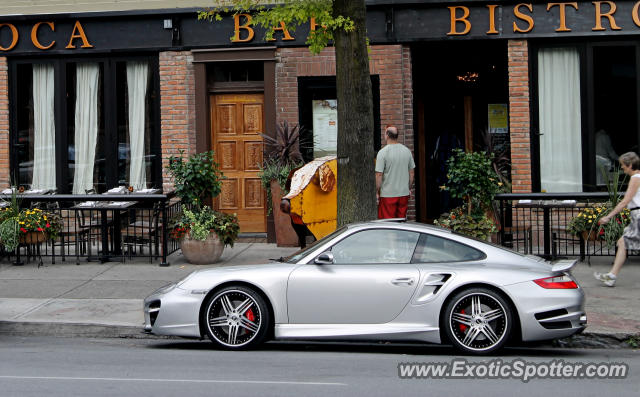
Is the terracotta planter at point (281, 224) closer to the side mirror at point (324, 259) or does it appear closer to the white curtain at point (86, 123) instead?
the white curtain at point (86, 123)

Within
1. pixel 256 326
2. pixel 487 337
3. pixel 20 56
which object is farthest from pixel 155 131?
pixel 487 337

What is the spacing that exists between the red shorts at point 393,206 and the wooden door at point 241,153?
3154mm

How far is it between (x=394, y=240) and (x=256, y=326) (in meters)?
1.55

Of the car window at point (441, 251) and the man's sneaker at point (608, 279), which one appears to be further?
the man's sneaker at point (608, 279)

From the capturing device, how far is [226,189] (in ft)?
55.3

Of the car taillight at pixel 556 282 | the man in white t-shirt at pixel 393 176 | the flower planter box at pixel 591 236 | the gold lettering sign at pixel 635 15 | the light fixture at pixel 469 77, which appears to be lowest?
the car taillight at pixel 556 282

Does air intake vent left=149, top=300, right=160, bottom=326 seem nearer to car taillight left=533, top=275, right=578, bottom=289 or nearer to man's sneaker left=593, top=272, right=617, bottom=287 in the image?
→ car taillight left=533, top=275, right=578, bottom=289

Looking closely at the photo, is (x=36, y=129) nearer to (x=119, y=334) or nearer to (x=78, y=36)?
(x=78, y=36)

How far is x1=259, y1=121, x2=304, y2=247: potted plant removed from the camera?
15.8 m

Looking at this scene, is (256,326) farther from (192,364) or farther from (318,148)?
(318,148)

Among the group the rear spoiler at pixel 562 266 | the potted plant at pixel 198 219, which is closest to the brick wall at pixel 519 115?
the potted plant at pixel 198 219

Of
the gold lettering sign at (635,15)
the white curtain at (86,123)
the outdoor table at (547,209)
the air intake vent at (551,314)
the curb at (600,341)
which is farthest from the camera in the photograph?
the white curtain at (86,123)

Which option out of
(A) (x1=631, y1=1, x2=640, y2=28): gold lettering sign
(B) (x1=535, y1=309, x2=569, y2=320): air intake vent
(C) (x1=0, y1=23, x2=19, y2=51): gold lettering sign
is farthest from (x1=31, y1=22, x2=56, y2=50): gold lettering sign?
(B) (x1=535, y1=309, x2=569, y2=320): air intake vent

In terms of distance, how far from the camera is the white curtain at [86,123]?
56.6 ft
